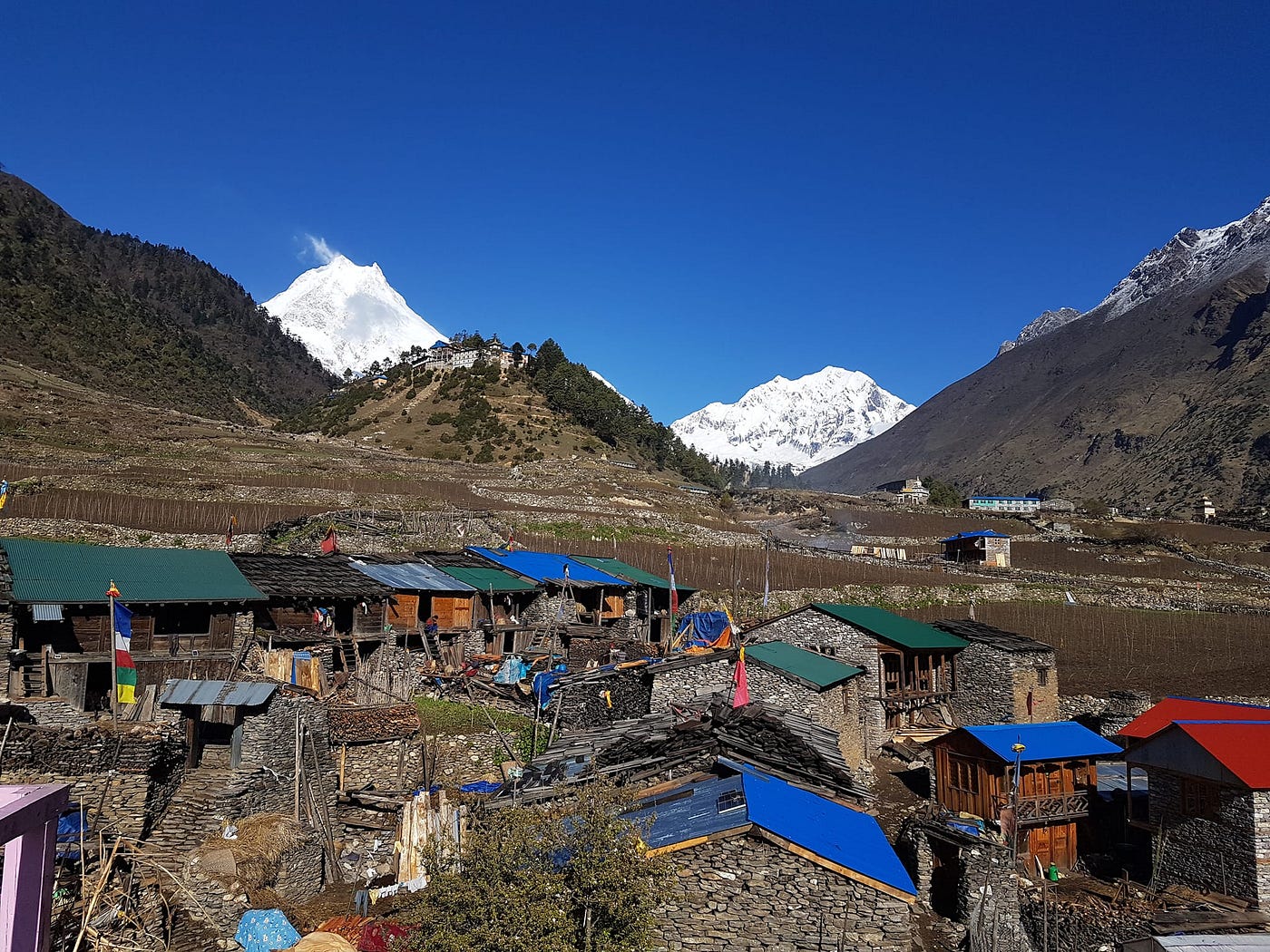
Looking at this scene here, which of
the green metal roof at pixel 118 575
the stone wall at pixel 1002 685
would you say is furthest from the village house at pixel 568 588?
the stone wall at pixel 1002 685

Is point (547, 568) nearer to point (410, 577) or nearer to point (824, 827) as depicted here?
point (410, 577)

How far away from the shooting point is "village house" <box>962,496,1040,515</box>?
118963 mm

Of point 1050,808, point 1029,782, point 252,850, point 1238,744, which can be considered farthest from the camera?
point 1029,782

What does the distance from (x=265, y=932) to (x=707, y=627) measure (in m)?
19.6

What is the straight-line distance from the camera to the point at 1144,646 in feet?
138

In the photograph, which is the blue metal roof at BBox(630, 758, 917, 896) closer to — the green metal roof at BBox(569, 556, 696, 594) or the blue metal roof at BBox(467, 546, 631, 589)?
the blue metal roof at BBox(467, 546, 631, 589)

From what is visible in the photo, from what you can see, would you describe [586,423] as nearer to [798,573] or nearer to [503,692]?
[798,573]

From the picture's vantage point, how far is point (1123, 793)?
23.0 metres

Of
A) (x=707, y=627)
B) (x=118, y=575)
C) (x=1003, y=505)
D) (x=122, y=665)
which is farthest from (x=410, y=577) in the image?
(x=1003, y=505)

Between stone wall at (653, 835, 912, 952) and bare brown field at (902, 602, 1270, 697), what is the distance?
27.1 meters

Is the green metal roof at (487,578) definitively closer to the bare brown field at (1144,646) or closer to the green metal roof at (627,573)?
the green metal roof at (627,573)

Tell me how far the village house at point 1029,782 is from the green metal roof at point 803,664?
355 cm

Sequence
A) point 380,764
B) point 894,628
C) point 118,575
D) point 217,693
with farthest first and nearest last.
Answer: point 894,628, point 118,575, point 380,764, point 217,693

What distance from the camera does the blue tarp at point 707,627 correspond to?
2992 centimetres
